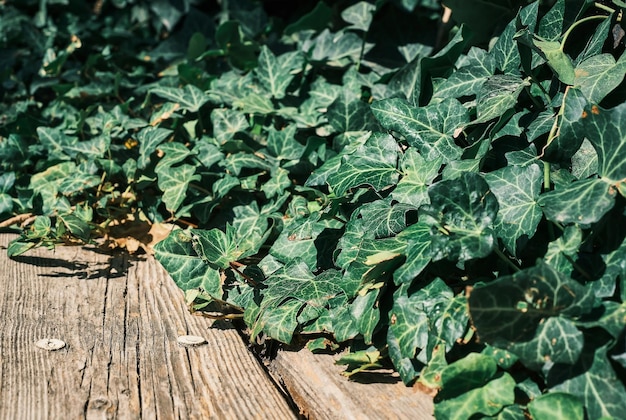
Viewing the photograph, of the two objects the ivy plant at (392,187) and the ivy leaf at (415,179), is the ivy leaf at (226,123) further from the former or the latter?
the ivy leaf at (415,179)

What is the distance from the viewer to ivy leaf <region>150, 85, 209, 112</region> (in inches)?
93.7

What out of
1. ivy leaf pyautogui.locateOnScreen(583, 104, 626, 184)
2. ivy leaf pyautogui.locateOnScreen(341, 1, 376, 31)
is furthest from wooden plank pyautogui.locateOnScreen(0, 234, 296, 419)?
ivy leaf pyautogui.locateOnScreen(341, 1, 376, 31)

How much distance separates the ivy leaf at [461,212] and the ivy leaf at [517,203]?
0.12m

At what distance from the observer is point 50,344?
5.17 feet

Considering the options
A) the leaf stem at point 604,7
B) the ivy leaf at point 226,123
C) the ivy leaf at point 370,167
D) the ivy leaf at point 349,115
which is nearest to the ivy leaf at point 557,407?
the ivy leaf at point 370,167

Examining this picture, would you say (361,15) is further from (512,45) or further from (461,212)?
(461,212)

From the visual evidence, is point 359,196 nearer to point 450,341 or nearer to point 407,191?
point 407,191

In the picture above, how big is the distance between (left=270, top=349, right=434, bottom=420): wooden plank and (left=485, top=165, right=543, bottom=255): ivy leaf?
36 cm

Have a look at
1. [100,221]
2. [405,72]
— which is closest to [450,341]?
[405,72]

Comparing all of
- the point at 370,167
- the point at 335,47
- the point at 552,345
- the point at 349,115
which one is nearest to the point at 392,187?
the point at 370,167

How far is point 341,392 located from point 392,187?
0.55m

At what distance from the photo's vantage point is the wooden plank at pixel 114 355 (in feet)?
4.52

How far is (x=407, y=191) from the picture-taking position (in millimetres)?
1571

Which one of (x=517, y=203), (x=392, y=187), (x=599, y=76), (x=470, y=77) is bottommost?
(x=392, y=187)
